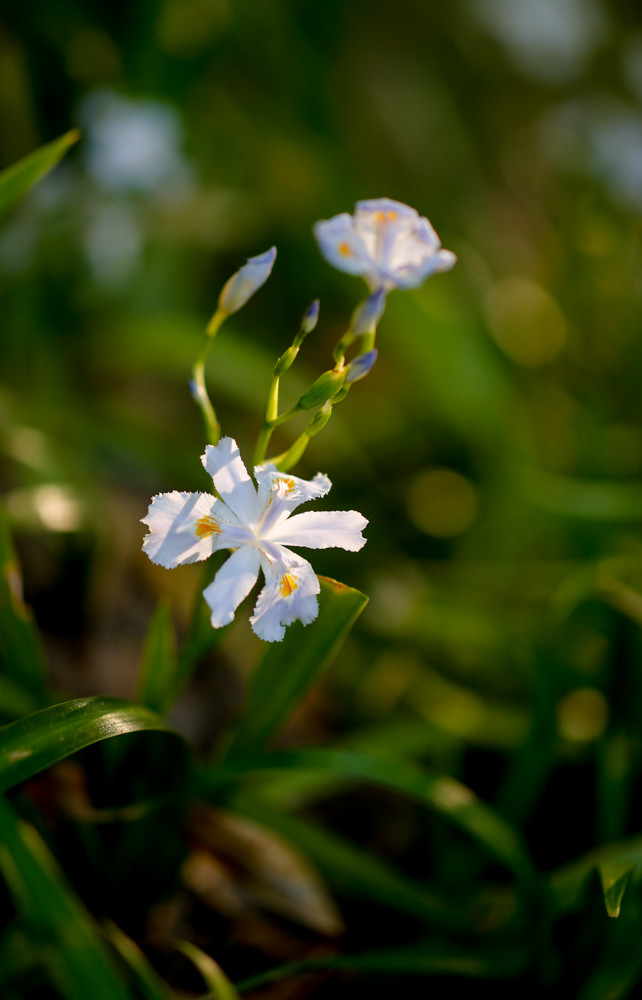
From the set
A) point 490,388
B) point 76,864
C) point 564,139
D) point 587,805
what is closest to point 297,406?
point 76,864

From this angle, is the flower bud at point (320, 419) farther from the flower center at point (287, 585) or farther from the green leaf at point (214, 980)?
the green leaf at point (214, 980)

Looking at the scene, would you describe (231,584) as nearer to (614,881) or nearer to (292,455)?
(292,455)

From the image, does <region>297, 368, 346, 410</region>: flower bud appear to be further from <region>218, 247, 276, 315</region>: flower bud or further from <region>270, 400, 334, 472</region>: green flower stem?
<region>218, 247, 276, 315</region>: flower bud

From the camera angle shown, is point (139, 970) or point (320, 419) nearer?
point (320, 419)

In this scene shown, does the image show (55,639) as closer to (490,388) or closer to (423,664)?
(423,664)

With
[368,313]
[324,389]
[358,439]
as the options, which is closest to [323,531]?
[324,389]

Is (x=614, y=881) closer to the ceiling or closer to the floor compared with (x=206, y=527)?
closer to the floor

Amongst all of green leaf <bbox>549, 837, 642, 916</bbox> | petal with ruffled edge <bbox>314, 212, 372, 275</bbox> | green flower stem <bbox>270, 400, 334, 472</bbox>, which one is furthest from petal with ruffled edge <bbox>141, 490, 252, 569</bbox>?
green leaf <bbox>549, 837, 642, 916</bbox>
